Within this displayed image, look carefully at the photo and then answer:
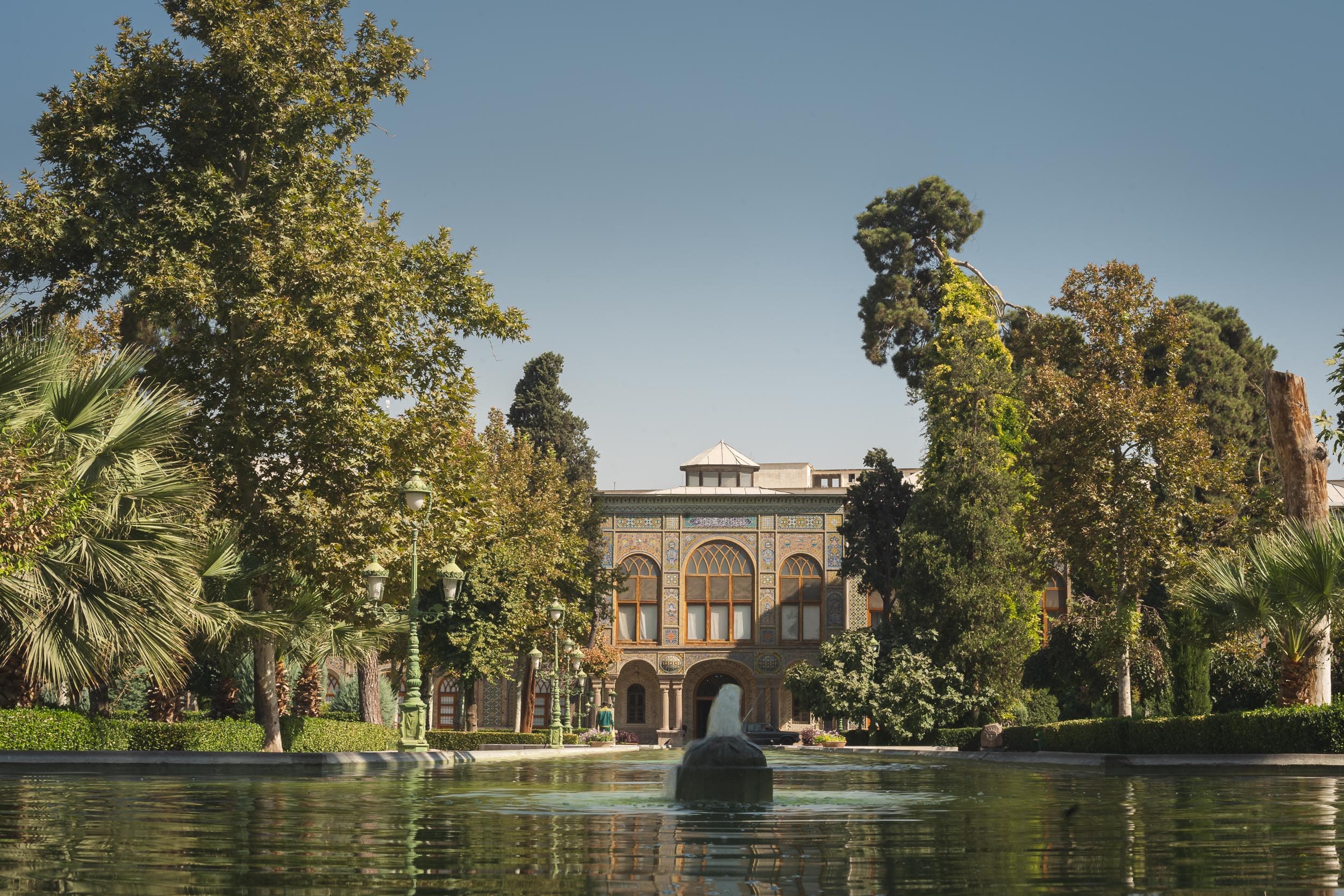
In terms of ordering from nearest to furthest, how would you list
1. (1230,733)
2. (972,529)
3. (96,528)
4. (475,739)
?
1. (96,528)
2. (1230,733)
3. (972,529)
4. (475,739)

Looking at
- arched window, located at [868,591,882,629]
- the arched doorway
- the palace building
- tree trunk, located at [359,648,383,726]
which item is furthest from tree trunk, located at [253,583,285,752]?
arched window, located at [868,591,882,629]

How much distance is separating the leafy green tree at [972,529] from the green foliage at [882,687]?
76 centimetres

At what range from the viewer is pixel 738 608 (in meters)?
54.1

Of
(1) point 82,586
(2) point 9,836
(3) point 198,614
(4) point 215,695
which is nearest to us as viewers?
(2) point 9,836

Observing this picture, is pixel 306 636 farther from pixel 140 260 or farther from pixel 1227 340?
pixel 1227 340

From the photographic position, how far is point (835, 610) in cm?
5341

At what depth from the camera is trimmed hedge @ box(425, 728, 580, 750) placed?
3550cm

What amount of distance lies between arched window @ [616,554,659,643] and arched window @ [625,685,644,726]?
2.13 metres

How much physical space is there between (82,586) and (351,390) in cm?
494

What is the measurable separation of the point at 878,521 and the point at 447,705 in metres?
20.5

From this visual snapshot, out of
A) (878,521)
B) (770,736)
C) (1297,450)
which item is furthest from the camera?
(770,736)

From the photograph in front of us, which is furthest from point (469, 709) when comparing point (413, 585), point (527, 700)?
point (413, 585)

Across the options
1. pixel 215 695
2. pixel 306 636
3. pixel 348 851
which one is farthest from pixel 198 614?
pixel 348 851

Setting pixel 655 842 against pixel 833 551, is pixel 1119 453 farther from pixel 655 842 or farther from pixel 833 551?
pixel 833 551
